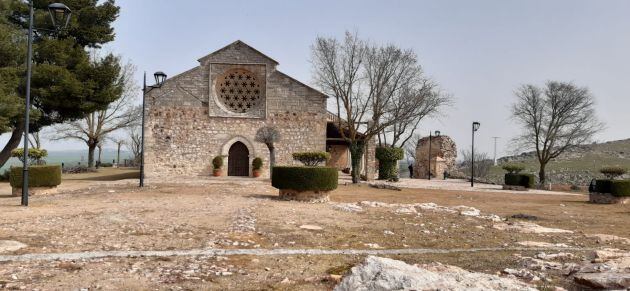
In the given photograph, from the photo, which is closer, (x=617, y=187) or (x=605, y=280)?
(x=605, y=280)

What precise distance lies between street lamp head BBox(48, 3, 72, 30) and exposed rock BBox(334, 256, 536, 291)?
1129 cm

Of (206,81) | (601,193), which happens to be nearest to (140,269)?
(601,193)

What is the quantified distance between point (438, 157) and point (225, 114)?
26.3 metres

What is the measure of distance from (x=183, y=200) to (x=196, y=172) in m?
13.8

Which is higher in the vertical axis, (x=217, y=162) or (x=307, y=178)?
(x=217, y=162)

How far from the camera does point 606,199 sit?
810 inches

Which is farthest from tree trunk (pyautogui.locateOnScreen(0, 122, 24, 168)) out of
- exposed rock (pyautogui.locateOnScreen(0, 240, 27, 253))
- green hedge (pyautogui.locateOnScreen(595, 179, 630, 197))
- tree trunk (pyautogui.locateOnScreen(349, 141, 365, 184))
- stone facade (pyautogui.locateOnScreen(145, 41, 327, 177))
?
green hedge (pyautogui.locateOnScreen(595, 179, 630, 197))

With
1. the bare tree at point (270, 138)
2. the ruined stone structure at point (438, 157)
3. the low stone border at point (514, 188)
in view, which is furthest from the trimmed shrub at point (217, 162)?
the ruined stone structure at point (438, 157)

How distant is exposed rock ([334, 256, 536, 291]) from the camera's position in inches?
165

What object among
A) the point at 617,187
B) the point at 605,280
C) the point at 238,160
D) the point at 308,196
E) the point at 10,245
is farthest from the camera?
the point at 238,160

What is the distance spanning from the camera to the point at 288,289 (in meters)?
5.48

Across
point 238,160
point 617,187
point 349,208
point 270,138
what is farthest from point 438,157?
point 349,208

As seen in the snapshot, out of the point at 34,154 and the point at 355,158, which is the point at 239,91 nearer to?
the point at 355,158

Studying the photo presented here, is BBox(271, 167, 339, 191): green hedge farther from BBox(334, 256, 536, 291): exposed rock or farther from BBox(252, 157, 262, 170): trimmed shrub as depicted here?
BBox(252, 157, 262, 170): trimmed shrub
